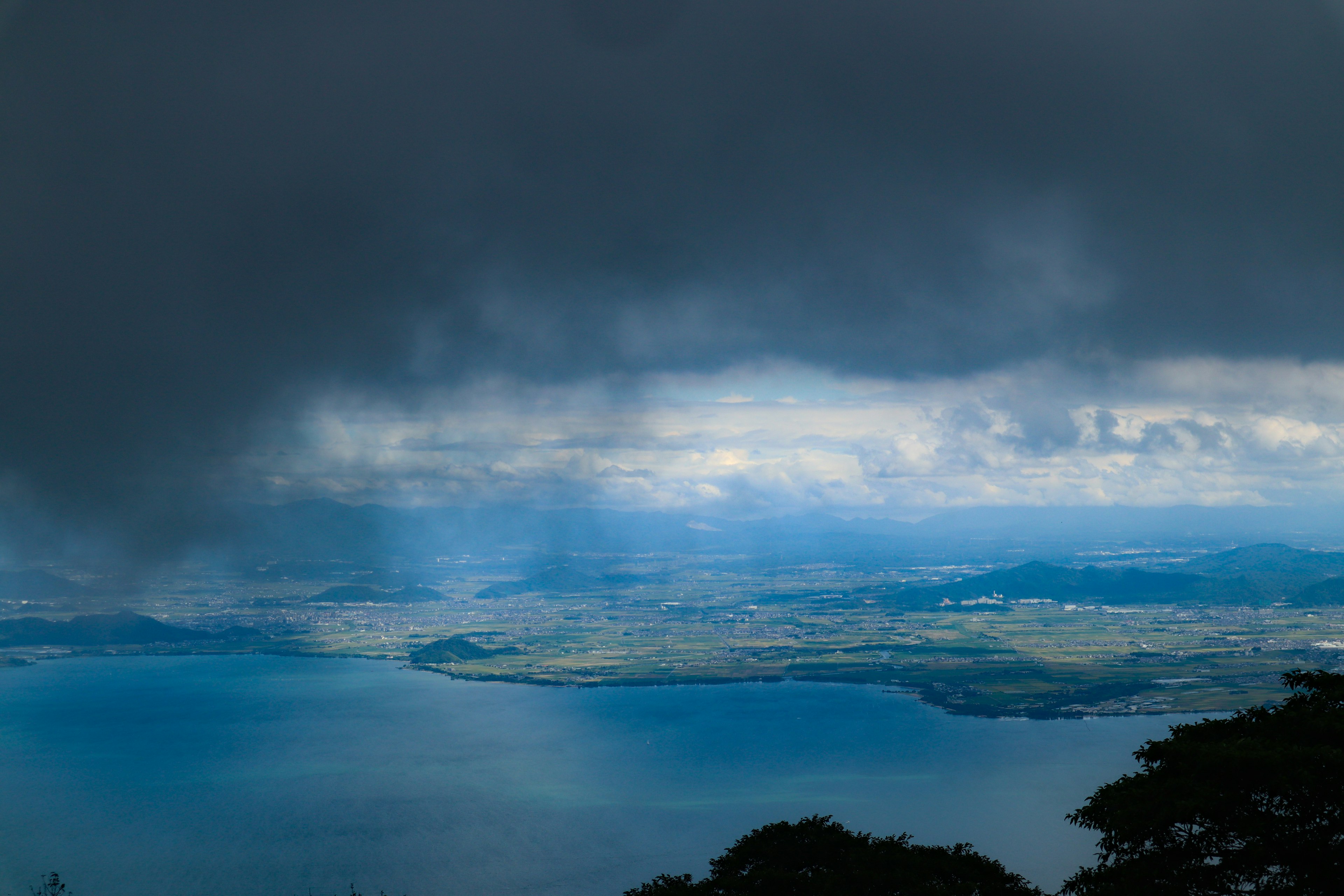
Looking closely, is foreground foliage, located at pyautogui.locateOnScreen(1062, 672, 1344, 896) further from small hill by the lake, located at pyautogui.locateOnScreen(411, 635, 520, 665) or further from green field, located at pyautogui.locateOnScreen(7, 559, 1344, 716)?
small hill by the lake, located at pyautogui.locateOnScreen(411, 635, 520, 665)

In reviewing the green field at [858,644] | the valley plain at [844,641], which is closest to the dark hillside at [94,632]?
the valley plain at [844,641]

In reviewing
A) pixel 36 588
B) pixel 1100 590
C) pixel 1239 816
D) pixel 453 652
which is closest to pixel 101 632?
pixel 36 588

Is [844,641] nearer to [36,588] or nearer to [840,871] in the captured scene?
[840,871]

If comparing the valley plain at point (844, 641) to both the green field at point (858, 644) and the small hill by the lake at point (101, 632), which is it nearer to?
the green field at point (858, 644)

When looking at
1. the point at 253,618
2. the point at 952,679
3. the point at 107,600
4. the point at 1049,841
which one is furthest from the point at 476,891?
the point at 107,600

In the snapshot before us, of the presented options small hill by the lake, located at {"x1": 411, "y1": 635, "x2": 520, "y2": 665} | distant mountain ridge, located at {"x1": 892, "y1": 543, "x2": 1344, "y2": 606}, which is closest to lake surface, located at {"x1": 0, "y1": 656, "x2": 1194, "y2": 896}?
small hill by the lake, located at {"x1": 411, "y1": 635, "x2": 520, "y2": 665}
